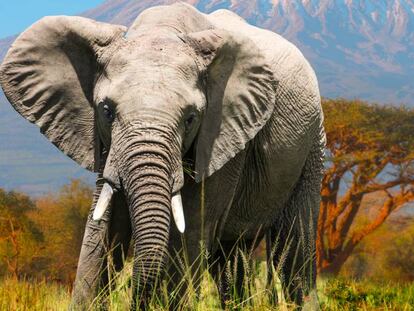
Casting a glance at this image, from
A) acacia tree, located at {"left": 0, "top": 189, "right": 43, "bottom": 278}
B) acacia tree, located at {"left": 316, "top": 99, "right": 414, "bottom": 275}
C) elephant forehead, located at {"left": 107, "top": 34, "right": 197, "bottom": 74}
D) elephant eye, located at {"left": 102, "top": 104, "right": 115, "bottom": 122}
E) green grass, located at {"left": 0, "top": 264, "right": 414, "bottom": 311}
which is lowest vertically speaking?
acacia tree, located at {"left": 0, "top": 189, "right": 43, "bottom": 278}

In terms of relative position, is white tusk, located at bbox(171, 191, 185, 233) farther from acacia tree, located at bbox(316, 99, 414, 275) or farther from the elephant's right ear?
acacia tree, located at bbox(316, 99, 414, 275)

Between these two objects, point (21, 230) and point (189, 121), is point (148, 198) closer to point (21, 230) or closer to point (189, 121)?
point (189, 121)

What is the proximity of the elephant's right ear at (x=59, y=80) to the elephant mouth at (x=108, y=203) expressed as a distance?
515mm

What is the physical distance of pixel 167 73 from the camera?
497 cm

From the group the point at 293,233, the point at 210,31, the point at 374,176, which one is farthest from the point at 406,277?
the point at 210,31

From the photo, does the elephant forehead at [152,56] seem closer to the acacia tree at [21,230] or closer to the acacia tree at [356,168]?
the acacia tree at [21,230]

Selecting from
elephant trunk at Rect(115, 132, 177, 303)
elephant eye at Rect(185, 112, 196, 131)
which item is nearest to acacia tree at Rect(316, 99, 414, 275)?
elephant eye at Rect(185, 112, 196, 131)

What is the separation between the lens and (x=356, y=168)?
94.2 ft

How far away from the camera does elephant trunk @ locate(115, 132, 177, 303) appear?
4.62 metres

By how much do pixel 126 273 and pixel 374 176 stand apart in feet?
77.5

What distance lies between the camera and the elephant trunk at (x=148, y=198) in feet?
15.1

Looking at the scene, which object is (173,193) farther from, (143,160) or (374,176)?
(374,176)

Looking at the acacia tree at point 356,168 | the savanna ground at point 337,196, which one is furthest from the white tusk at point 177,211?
the acacia tree at point 356,168

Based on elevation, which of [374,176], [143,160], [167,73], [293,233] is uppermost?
[167,73]
